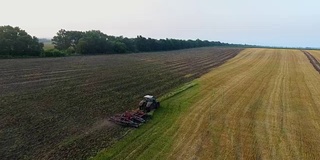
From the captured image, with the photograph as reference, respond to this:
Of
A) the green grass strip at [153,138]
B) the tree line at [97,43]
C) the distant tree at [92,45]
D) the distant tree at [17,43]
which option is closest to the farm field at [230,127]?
the green grass strip at [153,138]

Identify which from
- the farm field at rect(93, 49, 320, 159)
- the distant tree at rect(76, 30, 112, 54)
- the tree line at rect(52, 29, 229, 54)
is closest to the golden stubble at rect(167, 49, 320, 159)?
the farm field at rect(93, 49, 320, 159)

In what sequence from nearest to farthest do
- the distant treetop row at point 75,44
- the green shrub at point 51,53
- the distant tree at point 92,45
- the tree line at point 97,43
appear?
the distant treetop row at point 75,44 < the green shrub at point 51,53 < the distant tree at point 92,45 < the tree line at point 97,43

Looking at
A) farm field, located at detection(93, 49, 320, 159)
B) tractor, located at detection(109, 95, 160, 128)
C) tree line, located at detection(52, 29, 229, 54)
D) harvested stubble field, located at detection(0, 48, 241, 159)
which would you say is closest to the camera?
harvested stubble field, located at detection(0, 48, 241, 159)

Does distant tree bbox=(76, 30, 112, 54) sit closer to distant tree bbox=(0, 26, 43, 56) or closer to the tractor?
distant tree bbox=(0, 26, 43, 56)

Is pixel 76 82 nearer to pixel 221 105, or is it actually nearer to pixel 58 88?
pixel 58 88

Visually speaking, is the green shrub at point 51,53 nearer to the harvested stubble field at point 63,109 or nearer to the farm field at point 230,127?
the harvested stubble field at point 63,109

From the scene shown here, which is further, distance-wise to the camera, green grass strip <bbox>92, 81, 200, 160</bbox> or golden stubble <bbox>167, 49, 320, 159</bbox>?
golden stubble <bbox>167, 49, 320, 159</bbox>

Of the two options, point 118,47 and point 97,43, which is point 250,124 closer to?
Answer: point 97,43

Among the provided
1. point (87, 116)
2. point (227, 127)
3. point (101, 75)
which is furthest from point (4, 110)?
point (101, 75)
